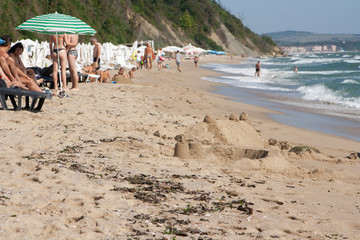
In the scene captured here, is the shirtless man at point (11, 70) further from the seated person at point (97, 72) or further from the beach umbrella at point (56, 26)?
the seated person at point (97, 72)

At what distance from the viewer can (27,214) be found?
10.5 feet

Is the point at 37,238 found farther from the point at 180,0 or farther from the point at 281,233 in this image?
the point at 180,0

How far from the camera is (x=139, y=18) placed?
58.7 meters

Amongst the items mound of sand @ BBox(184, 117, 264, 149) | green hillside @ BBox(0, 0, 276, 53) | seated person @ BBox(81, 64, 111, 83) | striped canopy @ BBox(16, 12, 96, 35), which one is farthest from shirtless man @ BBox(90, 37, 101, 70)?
green hillside @ BBox(0, 0, 276, 53)

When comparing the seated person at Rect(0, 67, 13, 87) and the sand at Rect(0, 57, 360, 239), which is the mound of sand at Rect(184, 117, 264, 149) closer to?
the sand at Rect(0, 57, 360, 239)

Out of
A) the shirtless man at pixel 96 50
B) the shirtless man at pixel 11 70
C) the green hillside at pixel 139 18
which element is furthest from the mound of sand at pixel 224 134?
the green hillside at pixel 139 18

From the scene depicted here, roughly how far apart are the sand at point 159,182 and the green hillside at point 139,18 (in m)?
19.2

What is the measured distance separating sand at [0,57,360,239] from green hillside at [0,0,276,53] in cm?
1917

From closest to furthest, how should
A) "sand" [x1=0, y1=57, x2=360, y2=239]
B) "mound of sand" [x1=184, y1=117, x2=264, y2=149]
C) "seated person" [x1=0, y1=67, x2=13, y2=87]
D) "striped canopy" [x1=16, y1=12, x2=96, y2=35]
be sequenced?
"sand" [x1=0, y1=57, x2=360, y2=239] < "mound of sand" [x1=184, y1=117, x2=264, y2=149] < "seated person" [x1=0, y1=67, x2=13, y2=87] < "striped canopy" [x1=16, y1=12, x2=96, y2=35]

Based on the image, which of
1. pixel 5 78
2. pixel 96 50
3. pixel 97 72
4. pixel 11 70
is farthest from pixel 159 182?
pixel 97 72

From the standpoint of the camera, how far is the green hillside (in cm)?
2783

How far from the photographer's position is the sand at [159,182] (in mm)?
3227

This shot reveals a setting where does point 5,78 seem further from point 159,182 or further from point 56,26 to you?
point 159,182

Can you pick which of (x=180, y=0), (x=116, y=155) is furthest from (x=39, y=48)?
(x=180, y=0)
